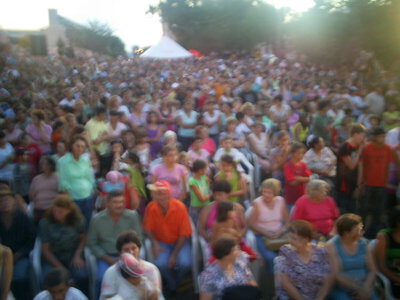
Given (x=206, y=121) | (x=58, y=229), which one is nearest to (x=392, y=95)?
(x=206, y=121)

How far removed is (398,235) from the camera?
12.8ft

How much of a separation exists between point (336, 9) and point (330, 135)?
13.4 feet

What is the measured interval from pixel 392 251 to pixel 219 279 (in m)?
1.59

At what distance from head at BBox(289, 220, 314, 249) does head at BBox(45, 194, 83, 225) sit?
7.17 feet

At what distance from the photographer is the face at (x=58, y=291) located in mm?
3350

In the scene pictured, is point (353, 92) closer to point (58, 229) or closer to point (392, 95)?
point (392, 95)

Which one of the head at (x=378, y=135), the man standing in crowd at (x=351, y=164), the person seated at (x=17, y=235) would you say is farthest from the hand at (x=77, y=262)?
the head at (x=378, y=135)

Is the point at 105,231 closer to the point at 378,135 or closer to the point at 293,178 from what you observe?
the point at 293,178

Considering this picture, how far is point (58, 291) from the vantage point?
3.37 meters

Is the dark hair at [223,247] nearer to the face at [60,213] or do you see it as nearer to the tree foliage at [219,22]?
the face at [60,213]

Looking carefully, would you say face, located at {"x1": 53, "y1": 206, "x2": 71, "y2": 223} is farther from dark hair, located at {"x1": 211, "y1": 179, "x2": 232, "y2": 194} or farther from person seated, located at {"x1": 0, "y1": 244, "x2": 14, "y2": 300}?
dark hair, located at {"x1": 211, "y1": 179, "x2": 232, "y2": 194}

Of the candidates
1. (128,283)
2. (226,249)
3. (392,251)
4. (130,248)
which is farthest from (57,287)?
(392,251)

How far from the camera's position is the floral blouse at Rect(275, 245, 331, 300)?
3.85m

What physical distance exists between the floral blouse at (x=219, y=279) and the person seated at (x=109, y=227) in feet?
3.96
